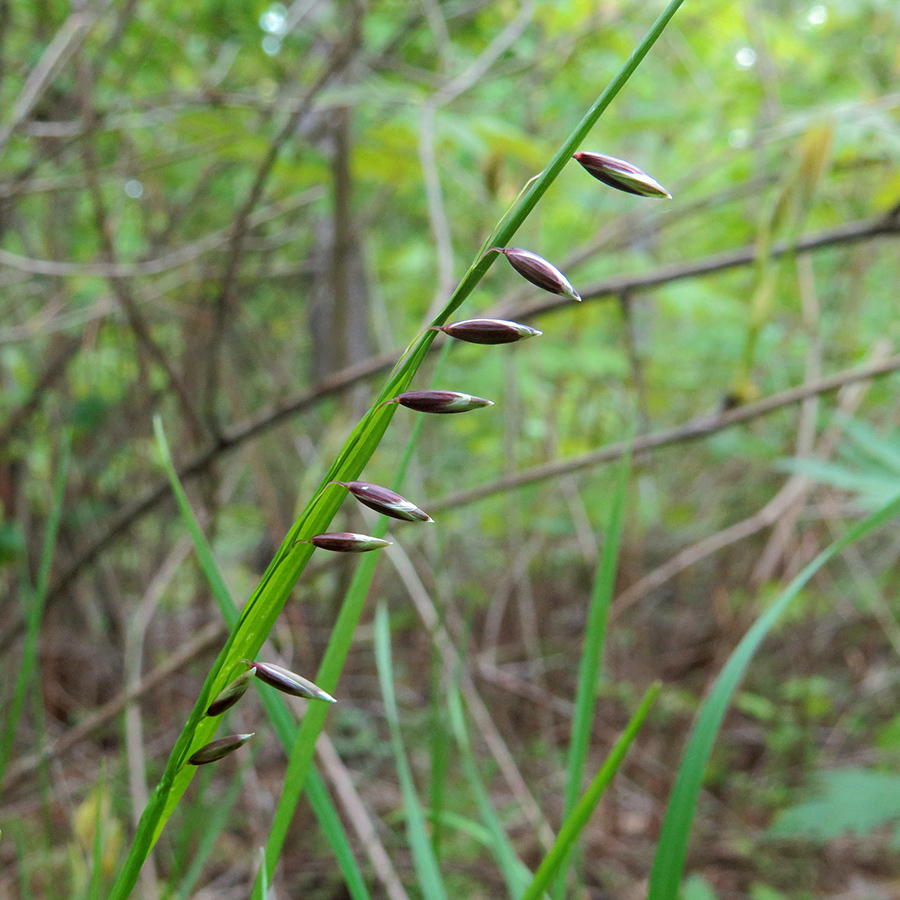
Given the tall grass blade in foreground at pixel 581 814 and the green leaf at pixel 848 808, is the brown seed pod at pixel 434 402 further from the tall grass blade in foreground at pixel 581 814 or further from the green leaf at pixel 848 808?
the green leaf at pixel 848 808

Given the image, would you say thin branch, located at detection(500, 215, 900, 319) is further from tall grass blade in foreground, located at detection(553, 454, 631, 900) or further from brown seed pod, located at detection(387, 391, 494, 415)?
brown seed pod, located at detection(387, 391, 494, 415)

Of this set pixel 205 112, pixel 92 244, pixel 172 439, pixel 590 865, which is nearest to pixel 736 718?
pixel 590 865

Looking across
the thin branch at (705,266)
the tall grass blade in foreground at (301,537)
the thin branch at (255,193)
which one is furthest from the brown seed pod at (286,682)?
the thin branch at (255,193)

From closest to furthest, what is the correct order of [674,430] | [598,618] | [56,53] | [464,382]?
1. [598,618]
2. [674,430]
3. [56,53]
4. [464,382]

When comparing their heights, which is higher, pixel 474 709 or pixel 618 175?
pixel 618 175

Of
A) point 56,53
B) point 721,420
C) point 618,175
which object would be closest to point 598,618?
point 618,175

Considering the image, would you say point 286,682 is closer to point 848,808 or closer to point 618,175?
point 618,175

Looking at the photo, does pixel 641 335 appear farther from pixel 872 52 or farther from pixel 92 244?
pixel 92 244
